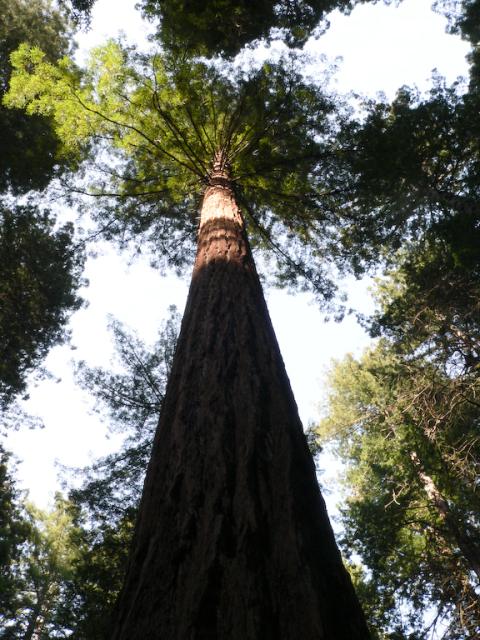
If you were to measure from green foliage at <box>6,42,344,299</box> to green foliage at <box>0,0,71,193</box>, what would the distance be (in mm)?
1182

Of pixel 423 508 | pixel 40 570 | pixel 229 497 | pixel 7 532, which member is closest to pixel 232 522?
pixel 229 497

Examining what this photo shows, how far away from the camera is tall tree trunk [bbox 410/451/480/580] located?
283 inches

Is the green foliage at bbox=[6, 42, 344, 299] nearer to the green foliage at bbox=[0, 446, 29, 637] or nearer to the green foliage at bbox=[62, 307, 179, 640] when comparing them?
the green foliage at bbox=[62, 307, 179, 640]

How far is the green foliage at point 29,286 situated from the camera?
404 inches

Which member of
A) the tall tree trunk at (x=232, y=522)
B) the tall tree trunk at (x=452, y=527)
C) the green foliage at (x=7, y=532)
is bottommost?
the tall tree trunk at (x=232, y=522)

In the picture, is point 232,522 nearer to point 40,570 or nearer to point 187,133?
point 187,133

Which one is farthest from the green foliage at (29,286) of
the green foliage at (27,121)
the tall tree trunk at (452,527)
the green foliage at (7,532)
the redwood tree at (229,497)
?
the tall tree trunk at (452,527)

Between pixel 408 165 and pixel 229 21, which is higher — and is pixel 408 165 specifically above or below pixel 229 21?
below

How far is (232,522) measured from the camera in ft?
4.52

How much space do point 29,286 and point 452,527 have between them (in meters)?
11.0

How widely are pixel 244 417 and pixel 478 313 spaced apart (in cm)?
797

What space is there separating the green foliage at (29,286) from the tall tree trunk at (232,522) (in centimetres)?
872

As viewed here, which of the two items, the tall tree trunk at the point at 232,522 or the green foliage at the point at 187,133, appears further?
the green foliage at the point at 187,133

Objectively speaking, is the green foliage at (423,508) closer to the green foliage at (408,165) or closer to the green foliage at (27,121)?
the green foliage at (408,165)
